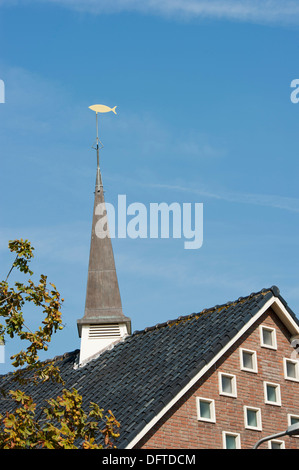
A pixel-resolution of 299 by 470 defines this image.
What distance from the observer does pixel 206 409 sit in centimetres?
2975

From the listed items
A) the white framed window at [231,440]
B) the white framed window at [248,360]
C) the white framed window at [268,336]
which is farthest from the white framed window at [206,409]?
the white framed window at [268,336]

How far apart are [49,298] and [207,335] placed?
10004 millimetres

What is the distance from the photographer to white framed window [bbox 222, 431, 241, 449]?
2975 cm

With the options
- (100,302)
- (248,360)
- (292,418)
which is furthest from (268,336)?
(100,302)

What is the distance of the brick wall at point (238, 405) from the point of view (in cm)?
2848

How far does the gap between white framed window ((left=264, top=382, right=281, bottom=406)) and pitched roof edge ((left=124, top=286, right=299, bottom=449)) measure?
2.13 m

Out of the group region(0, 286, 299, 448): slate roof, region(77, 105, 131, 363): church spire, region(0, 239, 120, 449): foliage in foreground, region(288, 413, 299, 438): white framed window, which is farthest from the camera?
region(77, 105, 131, 363): church spire

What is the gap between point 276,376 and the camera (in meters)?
32.3

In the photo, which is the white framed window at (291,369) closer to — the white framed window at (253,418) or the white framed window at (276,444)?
the white framed window at (253,418)

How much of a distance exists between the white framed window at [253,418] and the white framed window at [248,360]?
1351 mm

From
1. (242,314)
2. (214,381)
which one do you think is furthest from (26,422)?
(242,314)

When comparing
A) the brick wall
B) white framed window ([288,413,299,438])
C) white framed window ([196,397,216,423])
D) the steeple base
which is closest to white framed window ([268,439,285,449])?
the brick wall

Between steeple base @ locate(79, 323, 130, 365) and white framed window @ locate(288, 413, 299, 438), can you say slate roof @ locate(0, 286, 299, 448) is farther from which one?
white framed window @ locate(288, 413, 299, 438)
